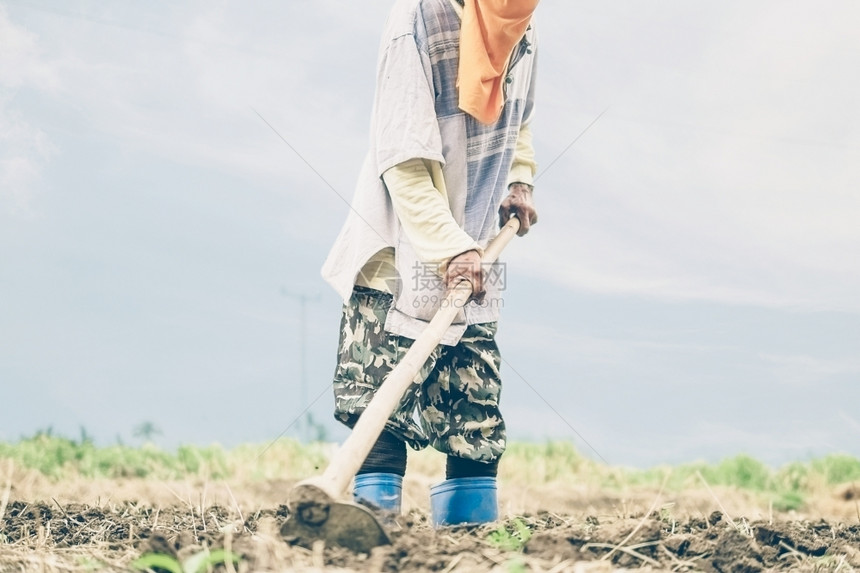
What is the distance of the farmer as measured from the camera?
2789 mm

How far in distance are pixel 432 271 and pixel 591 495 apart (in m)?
2.79

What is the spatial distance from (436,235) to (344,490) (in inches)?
33.0

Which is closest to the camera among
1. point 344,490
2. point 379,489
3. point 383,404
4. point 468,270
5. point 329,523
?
point 329,523

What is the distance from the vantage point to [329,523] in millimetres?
2107

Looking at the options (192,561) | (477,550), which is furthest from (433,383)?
(192,561)

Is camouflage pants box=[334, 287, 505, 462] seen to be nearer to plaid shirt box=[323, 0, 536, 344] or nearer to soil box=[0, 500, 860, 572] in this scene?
plaid shirt box=[323, 0, 536, 344]

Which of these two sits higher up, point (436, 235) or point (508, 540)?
point (436, 235)

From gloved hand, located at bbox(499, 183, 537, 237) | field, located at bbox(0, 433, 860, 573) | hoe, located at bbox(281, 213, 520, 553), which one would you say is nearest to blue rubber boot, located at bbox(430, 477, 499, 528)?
field, located at bbox(0, 433, 860, 573)

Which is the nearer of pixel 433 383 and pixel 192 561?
pixel 192 561

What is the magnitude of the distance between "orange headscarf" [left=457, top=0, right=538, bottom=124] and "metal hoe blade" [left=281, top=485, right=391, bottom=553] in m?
1.32

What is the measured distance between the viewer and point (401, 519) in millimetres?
2438

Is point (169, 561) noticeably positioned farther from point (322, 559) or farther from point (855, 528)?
point (855, 528)

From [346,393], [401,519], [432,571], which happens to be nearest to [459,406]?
[346,393]

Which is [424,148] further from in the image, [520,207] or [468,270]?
[520,207]
